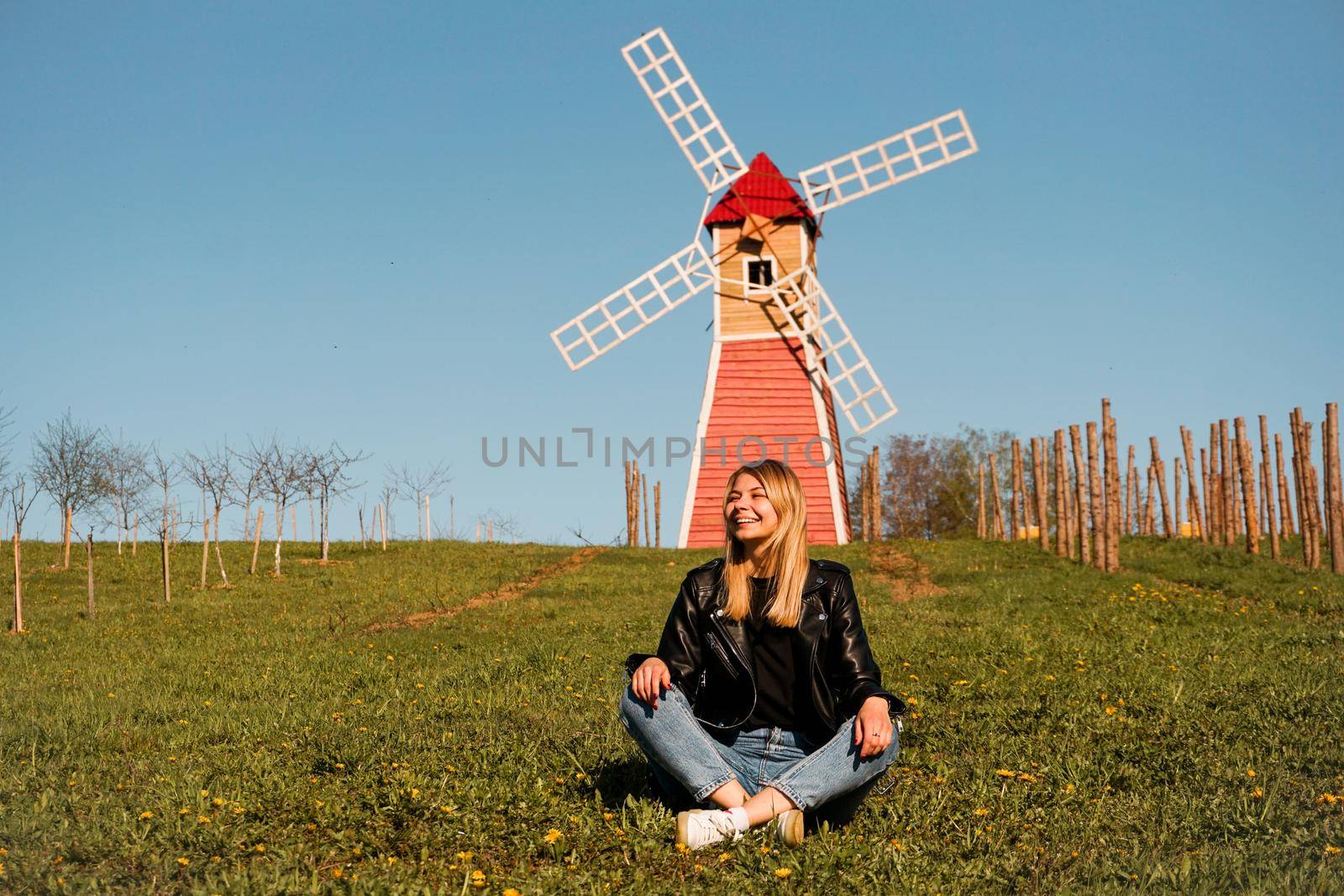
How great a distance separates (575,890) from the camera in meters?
4.16

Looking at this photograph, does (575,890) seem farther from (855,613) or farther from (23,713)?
(23,713)

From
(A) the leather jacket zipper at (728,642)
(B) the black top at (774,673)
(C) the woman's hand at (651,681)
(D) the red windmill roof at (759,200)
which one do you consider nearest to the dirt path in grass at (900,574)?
(D) the red windmill roof at (759,200)

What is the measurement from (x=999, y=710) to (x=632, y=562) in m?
17.2

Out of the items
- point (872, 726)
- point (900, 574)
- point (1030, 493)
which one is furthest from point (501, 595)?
point (1030, 493)

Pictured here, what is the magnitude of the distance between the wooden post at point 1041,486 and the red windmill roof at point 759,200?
7405mm

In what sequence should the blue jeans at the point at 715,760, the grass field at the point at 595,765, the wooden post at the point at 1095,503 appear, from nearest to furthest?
the grass field at the point at 595,765
the blue jeans at the point at 715,760
the wooden post at the point at 1095,503

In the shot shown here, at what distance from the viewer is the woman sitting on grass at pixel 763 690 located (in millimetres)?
4621

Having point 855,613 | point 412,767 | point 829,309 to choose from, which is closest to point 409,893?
point 412,767

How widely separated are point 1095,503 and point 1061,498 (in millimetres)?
2575

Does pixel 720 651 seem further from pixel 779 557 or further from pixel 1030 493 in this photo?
pixel 1030 493

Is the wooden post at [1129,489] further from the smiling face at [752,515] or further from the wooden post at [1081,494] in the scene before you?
the smiling face at [752,515]

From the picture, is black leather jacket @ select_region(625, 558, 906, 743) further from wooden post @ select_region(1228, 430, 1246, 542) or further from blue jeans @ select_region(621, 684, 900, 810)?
wooden post @ select_region(1228, 430, 1246, 542)

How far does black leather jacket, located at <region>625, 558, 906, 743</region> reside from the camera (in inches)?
189

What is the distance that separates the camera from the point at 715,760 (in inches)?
185
